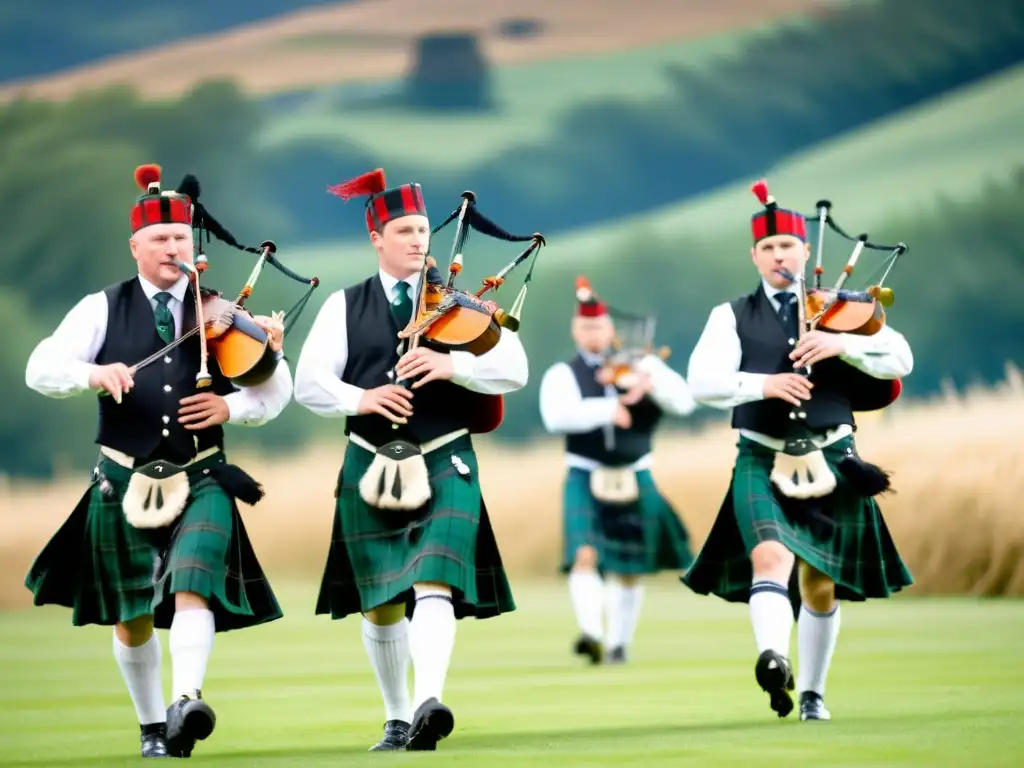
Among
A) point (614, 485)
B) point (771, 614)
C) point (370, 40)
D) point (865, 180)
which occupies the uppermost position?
point (370, 40)

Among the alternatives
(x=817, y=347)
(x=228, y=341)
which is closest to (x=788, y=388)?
(x=817, y=347)

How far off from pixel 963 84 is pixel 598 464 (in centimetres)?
2308

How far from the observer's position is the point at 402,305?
22.7ft

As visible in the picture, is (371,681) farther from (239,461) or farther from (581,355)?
(239,461)

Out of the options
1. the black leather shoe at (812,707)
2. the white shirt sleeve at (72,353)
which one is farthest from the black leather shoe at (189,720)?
the black leather shoe at (812,707)

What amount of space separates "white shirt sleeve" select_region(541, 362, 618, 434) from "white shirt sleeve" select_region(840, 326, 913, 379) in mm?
3840

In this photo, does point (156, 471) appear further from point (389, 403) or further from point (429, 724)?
point (429, 724)

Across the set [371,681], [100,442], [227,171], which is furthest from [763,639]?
[227,171]

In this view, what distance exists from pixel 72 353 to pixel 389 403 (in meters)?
1.01

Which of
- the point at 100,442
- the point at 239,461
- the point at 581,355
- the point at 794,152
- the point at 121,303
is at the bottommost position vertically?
the point at 100,442

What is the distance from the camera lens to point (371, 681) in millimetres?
9844

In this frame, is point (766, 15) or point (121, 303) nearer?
point (121, 303)

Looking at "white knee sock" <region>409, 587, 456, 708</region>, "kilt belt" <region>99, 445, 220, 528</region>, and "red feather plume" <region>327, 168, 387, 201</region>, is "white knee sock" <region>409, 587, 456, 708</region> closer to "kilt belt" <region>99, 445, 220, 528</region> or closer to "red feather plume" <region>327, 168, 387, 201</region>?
"kilt belt" <region>99, 445, 220, 528</region>

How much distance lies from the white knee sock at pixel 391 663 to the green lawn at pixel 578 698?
8.2 inches
